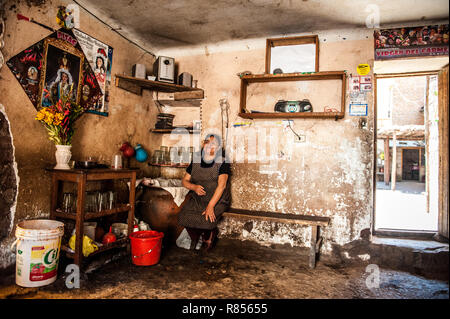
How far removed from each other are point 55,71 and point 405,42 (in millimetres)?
3981

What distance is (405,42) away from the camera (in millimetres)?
3133

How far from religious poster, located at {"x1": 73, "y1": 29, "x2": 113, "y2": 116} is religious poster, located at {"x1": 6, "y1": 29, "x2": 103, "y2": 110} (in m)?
0.07

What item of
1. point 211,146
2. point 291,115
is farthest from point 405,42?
point 211,146

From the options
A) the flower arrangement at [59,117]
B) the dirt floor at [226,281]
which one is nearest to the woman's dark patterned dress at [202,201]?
the dirt floor at [226,281]

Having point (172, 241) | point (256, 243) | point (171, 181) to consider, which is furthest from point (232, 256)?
point (171, 181)

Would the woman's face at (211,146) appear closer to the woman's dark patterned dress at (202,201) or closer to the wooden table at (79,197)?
the woman's dark patterned dress at (202,201)

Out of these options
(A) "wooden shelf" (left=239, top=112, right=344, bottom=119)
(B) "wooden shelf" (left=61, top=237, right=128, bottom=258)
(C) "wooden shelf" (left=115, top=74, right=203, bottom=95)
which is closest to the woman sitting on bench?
(A) "wooden shelf" (left=239, top=112, right=344, bottom=119)

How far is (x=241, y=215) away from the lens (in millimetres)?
3348

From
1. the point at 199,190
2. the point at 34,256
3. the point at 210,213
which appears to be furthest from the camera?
the point at 199,190

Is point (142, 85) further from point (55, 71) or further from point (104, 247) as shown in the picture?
point (104, 247)

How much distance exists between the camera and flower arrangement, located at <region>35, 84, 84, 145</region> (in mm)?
2562

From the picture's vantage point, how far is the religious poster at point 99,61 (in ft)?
10.4
